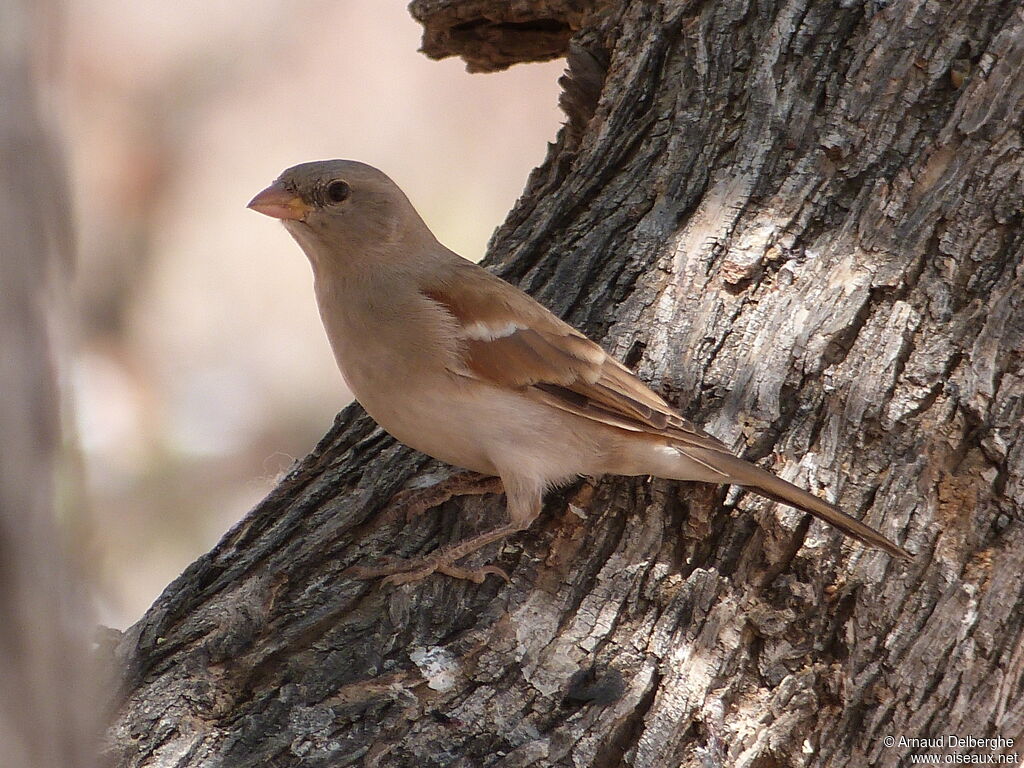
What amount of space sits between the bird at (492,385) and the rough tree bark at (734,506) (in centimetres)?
10

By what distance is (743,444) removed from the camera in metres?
3.13

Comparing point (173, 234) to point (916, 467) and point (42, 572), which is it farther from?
point (42, 572)

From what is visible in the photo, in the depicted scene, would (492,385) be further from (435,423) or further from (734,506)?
(734,506)

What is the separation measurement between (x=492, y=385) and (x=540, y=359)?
6.7 inches

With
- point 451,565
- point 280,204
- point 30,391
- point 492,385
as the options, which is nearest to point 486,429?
point 492,385

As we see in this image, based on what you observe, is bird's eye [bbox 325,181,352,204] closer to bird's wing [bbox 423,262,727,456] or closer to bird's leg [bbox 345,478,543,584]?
bird's wing [bbox 423,262,727,456]

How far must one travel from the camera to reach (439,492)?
128 inches

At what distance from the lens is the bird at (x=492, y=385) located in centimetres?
319

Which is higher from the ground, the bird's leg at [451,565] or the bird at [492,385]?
the bird at [492,385]

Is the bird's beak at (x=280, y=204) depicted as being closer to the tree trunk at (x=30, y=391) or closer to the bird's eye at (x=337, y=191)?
the bird's eye at (x=337, y=191)

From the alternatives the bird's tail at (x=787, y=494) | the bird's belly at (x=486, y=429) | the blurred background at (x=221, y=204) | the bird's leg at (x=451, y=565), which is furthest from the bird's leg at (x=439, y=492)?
the blurred background at (x=221, y=204)

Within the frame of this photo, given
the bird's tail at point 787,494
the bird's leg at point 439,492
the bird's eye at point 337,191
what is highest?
the bird's eye at point 337,191

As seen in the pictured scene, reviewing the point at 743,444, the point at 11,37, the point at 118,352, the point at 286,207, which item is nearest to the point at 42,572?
the point at 11,37

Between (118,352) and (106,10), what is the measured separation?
2.58 meters
